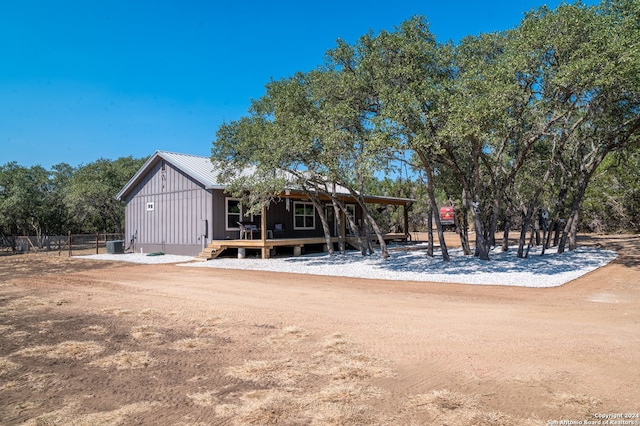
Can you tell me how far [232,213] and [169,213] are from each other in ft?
11.9

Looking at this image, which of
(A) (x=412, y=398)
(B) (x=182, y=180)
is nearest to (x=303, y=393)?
(A) (x=412, y=398)

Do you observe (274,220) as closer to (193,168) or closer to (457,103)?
(193,168)

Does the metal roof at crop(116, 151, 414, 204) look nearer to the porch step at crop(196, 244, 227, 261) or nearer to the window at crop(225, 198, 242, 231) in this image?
the window at crop(225, 198, 242, 231)

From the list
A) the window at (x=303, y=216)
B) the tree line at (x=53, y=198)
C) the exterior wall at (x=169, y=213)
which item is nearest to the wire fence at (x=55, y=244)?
the tree line at (x=53, y=198)

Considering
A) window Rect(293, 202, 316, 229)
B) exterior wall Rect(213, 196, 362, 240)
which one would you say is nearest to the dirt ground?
exterior wall Rect(213, 196, 362, 240)

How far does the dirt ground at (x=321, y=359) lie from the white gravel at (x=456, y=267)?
2.20m

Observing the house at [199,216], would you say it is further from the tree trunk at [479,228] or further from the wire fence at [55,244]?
the tree trunk at [479,228]

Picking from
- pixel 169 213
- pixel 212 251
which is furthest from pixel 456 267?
pixel 169 213

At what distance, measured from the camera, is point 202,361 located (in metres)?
4.53

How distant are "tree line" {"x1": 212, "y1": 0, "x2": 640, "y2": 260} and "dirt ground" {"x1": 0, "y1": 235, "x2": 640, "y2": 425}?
16.6ft

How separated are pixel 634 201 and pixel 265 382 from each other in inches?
1032

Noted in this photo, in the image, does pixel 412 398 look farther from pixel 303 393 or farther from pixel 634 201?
pixel 634 201

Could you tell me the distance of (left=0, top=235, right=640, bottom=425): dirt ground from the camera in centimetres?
328

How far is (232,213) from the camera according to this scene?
19.5 meters
